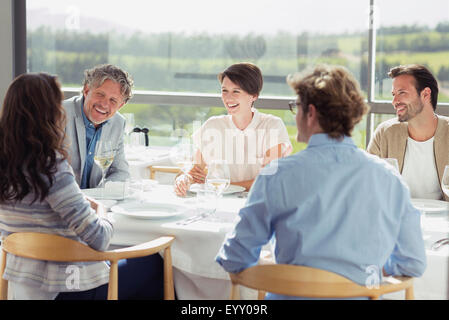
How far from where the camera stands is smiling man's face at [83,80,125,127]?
2.84m

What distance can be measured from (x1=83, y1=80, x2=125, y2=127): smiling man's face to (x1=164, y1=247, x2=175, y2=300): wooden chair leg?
106 centimetres

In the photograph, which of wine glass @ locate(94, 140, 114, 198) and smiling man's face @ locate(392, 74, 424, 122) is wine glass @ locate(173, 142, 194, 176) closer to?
wine glass @ locate(94, 140, 114, 198)

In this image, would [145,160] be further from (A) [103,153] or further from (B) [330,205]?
(B) [330,205]

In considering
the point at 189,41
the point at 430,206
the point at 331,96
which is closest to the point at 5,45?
the point at 189,41

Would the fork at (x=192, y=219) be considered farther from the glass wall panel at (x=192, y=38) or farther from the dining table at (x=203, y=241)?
the glass wall panel at (x=192, y=38)

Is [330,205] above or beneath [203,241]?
above

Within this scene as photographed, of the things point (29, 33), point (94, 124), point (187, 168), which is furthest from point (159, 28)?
point (187, 168)

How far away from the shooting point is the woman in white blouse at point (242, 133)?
3.19 metres

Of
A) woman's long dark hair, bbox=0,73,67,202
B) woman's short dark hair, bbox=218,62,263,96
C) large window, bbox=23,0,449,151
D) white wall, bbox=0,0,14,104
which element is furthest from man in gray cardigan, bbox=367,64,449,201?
white wall, bbox=0,0,14,104

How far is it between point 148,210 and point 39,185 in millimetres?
616

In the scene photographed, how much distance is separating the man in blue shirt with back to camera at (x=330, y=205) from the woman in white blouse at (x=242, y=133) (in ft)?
4.98

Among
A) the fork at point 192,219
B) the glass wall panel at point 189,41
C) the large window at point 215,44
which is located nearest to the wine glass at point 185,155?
the fork at point 192,219

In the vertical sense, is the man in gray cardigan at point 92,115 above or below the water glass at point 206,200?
above

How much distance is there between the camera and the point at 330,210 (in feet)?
4.96
